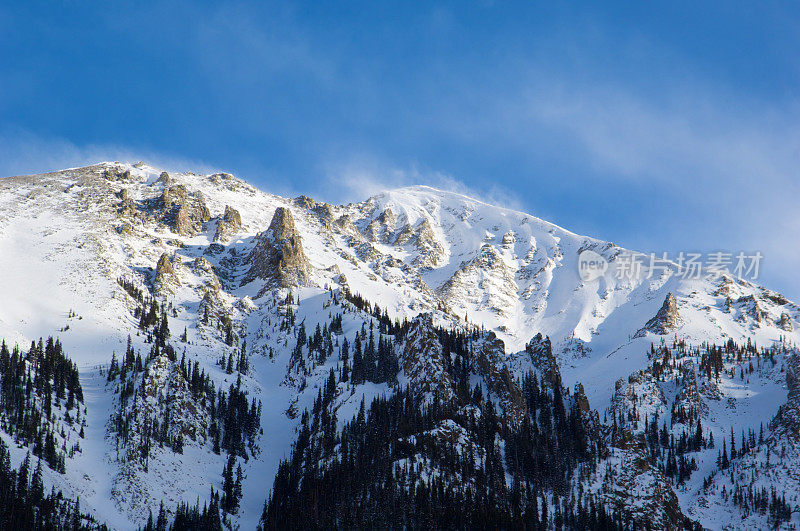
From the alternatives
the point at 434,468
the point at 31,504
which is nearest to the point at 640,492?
the point at 434,468

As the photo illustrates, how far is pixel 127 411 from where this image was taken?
14388 cm

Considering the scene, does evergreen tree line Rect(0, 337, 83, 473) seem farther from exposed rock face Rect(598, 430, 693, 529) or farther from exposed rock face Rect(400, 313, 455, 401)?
exposed rock face Rect(598, 430, 693, 529)

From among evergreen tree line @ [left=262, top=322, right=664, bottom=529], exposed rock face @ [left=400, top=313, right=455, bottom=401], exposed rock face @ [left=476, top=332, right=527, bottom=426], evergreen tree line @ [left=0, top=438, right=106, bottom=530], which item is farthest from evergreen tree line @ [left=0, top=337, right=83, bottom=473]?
exposed rock face @ [left=476, top=332, right=527, bottom=426]

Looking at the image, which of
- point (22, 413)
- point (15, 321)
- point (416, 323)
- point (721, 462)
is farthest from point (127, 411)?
point (721, 462)

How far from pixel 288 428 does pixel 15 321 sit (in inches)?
3066

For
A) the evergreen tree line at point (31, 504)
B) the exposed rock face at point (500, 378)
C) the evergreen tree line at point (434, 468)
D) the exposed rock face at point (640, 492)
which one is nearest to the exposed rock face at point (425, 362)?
the evergreen tree line at point (434, 468)

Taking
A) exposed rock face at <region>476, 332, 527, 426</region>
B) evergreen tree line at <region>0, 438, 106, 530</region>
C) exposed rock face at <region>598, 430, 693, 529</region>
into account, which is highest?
exposed rock face at <region>476, 332, 527, 426</region>

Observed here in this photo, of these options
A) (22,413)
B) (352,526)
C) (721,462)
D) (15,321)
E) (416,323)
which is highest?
(416,323)

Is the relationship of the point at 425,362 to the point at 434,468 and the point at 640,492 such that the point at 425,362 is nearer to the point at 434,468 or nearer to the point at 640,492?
the point at 434,468

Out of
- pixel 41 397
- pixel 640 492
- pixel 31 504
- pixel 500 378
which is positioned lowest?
pixel 31 504

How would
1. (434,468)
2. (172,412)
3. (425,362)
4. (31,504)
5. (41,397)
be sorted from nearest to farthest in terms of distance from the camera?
1. (31,504)
2. (41,397)
3. (434,468)
4. (172,412)
5. (425,362)

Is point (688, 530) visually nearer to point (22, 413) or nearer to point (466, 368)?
point (466, 368)

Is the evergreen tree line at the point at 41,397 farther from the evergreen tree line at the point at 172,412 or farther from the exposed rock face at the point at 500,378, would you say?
the exposed rock face at the point at 500,378

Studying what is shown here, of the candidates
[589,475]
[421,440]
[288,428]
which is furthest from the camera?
[288,428]
